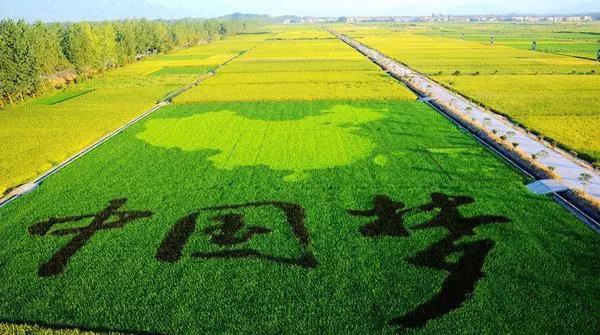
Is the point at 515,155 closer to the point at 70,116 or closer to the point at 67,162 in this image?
the point at 67,162

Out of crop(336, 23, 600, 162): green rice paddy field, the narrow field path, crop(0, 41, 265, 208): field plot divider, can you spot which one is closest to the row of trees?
crop(0, 41, 265, 208): field plot divider

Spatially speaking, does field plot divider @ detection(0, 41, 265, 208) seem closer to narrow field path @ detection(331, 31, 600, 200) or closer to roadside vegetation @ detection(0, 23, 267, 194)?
roadside vegetation @ detection(0, 23, 267, 194)

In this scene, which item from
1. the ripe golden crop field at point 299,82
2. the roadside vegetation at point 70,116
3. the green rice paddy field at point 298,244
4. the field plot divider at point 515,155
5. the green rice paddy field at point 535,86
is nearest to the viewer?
the green rice paddy field at point 298,244

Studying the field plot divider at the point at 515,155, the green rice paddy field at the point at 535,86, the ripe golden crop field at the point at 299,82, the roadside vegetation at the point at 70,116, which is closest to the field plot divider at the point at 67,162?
the roadside vegetation at the point at 70,116

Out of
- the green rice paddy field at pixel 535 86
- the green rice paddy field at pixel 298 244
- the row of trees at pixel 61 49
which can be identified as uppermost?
the row of trees at pixel 61 49

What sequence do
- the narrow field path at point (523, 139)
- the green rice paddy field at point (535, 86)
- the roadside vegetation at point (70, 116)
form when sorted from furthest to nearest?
the green rice paddy field at point (535, 86), the roadside vegetation at point (70, 116), the narrow field path at point (523, 139)

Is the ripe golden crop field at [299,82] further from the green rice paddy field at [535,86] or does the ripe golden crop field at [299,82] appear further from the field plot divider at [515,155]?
the green rice paddy field at [535,86]

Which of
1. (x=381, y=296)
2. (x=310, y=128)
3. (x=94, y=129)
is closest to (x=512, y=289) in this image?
(x=381, y=296)

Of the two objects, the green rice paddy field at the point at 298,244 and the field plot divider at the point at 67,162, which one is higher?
the field plot divider at the point at 67,162
